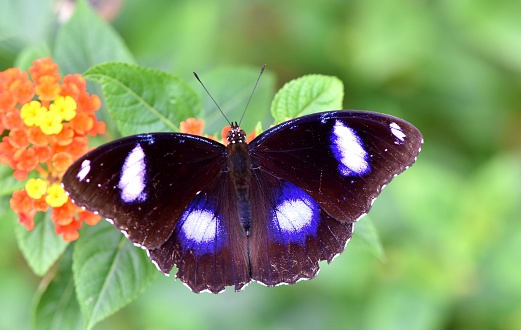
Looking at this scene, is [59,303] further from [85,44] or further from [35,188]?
[85,44]

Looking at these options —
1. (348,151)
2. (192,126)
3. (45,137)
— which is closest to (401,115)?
(348,151)

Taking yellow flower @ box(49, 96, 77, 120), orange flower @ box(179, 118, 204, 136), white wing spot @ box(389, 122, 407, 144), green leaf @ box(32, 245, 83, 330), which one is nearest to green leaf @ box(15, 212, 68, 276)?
green leaf @ box(32, 245, 83, 330)

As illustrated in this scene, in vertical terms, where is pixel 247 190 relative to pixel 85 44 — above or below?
below

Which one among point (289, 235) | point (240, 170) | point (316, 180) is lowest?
point (289, 235)

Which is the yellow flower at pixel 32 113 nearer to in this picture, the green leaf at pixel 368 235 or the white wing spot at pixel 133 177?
the white wing spot at pixel 133 177

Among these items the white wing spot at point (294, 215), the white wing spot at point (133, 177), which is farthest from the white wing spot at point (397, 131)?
the white wing spot at point (133, 177)

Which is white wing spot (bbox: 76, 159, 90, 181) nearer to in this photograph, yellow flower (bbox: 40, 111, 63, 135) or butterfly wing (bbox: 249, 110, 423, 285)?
yellow flower (bbox: 40, 111, 63, 135)

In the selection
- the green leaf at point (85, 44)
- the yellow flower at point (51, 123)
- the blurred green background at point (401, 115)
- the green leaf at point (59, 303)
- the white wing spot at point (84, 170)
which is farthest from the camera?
the blurred green background at point (401, 115)
